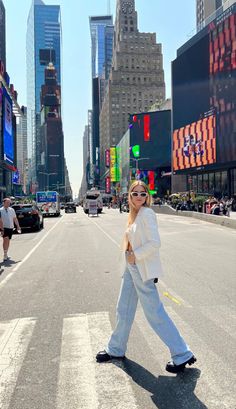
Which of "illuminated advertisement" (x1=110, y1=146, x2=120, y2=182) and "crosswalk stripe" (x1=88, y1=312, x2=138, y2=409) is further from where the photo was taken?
"illuminated advertisement" (x1=110, y1=146, x2=120, y2=182)

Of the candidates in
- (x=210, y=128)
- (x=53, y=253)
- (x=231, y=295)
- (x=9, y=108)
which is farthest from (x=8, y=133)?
(x=231, y=295)

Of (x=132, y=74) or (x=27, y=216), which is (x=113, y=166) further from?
(x=27, y=216)

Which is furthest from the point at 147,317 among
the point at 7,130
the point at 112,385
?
the point at 7,130

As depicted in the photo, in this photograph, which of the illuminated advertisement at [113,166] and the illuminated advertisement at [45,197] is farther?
the illuminated advertisement at [113,166]

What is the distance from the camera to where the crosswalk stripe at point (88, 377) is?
3623mm

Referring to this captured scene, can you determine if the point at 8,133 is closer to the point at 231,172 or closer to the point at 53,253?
the point at 231,172

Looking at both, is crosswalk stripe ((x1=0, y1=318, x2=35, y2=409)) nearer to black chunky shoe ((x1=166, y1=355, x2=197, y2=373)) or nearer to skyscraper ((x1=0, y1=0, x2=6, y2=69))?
black chunky shoe ((x1=166, y1=355, x2=197, y2=373))

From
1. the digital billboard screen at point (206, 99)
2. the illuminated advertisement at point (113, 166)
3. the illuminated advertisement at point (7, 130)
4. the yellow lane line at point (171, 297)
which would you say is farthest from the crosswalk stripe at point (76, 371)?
the illuminated advertisement at point (113, 166)

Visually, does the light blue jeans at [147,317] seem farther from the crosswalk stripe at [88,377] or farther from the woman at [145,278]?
the crosswalk stripe at [88,377]

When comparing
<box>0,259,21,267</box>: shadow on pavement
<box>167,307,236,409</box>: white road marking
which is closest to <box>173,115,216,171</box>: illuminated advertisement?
<box>0,259,21,267</box>: shadow on pavement

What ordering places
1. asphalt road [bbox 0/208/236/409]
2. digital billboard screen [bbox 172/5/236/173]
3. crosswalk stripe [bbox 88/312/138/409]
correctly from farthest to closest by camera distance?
digital billboard screen [bbox 172/5/236/173], asphalt road [bbox 0/208/236/409], crosswalk stripe [bbox 88/312/138/409]

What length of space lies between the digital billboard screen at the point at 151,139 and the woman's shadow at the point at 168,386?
118297mm

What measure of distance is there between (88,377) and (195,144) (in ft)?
209

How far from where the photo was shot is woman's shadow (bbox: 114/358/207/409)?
141 inches
